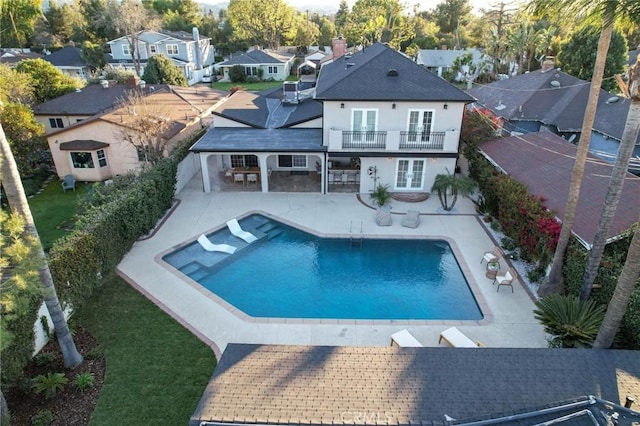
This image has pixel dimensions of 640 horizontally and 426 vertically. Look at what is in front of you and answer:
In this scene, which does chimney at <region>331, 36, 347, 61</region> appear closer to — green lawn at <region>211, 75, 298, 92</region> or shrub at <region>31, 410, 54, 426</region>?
green lawn at <region>211, 75, 298, 92</region>

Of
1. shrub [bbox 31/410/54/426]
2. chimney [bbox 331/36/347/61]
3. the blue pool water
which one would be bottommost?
the blue pool water

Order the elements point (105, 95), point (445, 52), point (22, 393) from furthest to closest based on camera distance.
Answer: point (445, 52) < point (105, 95) < point (22, 393)

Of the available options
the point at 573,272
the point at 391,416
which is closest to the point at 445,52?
the point at 573,272

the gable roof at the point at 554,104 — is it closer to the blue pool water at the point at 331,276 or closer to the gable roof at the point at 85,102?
the blue pool water at the point at 331,276

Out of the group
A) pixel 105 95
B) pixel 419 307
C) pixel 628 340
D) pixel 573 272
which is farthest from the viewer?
pixel 105 95

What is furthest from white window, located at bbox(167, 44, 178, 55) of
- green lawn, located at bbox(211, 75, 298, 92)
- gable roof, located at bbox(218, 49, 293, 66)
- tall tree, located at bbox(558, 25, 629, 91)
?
tall tree, located at bbox(558, 25, 629, 91)

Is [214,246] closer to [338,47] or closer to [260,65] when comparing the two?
[338,47]

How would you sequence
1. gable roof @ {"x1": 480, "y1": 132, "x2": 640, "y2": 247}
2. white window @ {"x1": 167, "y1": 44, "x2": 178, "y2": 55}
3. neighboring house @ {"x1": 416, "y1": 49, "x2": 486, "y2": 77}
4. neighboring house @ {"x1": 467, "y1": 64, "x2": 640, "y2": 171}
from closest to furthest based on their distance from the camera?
gable roof @ {"x1": 480, "y1": 132, "x2": 640, "y2": 247}, neighboring house @ {"x1": 467, "y1": 64, "x2": 640, "y2": 171}, white window @ {"x1": 167, "y1": 44, "x2": 178, "y2": 55}, neighboring house @ {"x1": 416, "y1": 49, "x2": 486, "y2": 77}

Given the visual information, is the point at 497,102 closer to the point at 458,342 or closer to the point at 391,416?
the point at 458,342
